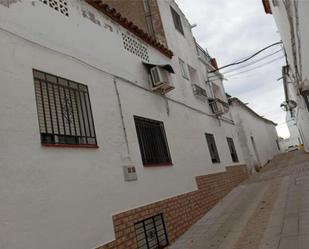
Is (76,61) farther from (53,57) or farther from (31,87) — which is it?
(31,87)

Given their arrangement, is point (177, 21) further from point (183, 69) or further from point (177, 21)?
point (183, 69)

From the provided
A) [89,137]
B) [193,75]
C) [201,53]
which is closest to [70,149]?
[89,137]

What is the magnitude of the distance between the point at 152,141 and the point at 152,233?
203cm

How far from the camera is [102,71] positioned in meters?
5.59

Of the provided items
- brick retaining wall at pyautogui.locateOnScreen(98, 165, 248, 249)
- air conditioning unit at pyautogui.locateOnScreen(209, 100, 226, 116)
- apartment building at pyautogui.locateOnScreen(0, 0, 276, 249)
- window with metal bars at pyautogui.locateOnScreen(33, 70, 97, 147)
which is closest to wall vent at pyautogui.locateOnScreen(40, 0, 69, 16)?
apartment building at pyautogui.locateOnScreen(0, 0, 276, 249)

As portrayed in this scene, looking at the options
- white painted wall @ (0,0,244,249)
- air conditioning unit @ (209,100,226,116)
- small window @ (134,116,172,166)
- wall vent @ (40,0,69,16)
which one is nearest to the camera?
white painted wall @ (0,0,244,249)

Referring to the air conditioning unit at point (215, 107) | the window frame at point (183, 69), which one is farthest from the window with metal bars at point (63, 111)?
the air conditioning unit at point (215, 107)

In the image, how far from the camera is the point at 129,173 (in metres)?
→ 5.20

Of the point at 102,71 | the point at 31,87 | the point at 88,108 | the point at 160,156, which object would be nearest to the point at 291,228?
the point at 160,156

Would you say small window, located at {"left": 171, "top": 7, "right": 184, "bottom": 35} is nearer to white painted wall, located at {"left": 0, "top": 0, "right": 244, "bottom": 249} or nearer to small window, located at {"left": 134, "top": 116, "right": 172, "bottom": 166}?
white painted wall, located at {"left": 0, "top": 0, "right": 244, "bottom": 249}

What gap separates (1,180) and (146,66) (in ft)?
16.0

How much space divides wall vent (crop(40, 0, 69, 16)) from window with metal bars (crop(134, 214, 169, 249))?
407cm

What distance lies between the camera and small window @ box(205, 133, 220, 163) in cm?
995

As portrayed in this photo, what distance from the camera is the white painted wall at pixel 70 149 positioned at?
3393mm
